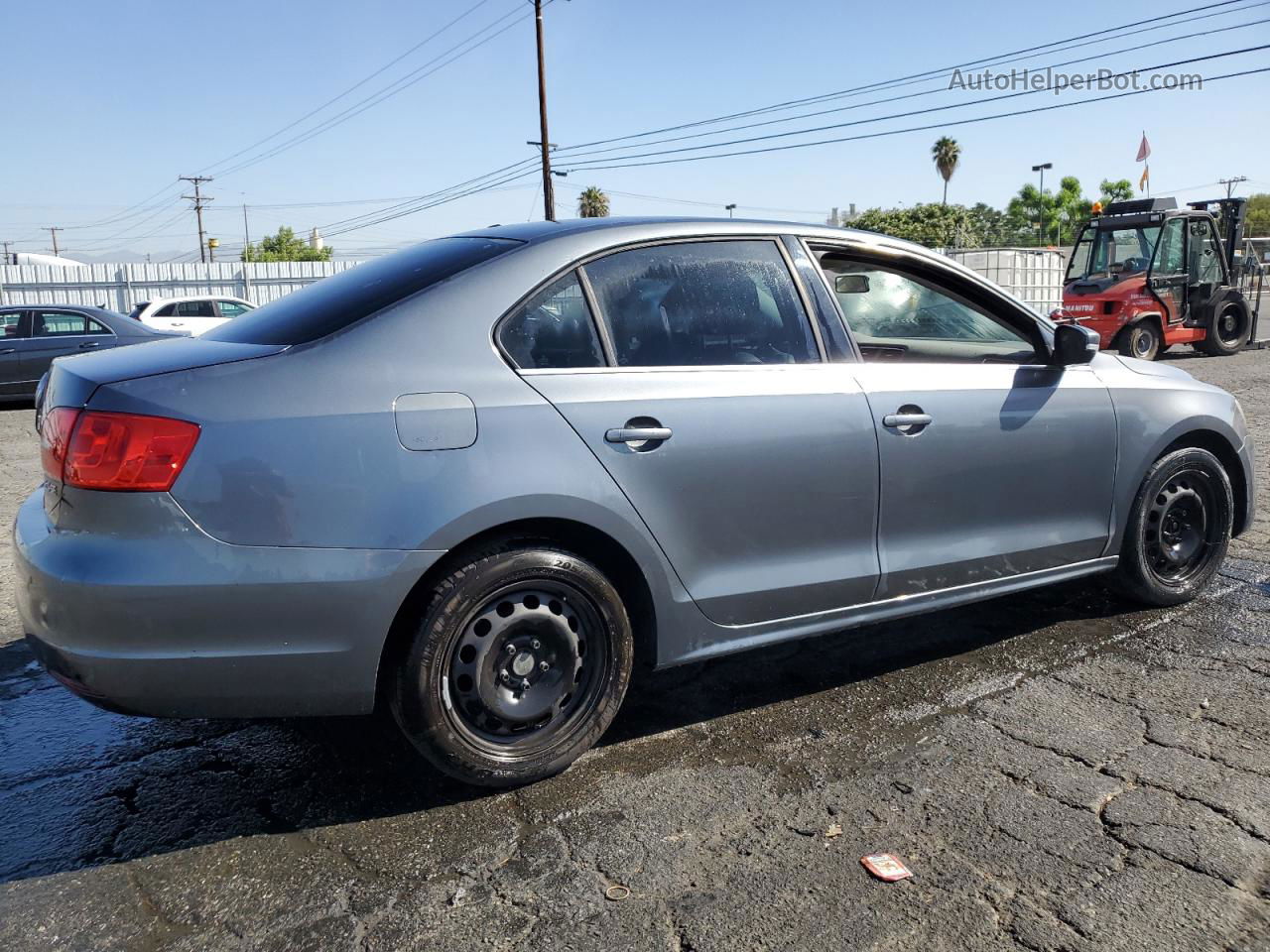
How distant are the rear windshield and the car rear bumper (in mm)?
635

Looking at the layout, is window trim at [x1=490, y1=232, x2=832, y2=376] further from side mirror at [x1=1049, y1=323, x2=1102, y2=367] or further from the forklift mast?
the forklift mast

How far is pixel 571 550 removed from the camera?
2.91 meters

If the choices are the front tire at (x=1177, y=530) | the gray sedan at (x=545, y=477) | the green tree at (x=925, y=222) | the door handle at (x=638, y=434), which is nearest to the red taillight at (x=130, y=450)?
the gray sedan at (x=545, y=477)

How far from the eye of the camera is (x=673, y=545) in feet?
9.86

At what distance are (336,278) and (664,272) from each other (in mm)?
1109

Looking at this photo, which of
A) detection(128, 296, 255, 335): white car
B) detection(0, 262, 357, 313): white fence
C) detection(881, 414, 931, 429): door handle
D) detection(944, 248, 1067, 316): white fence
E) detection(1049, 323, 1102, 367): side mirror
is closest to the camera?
detection(881, 414, 931, 429): door handle

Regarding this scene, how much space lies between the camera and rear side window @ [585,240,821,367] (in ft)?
10.1

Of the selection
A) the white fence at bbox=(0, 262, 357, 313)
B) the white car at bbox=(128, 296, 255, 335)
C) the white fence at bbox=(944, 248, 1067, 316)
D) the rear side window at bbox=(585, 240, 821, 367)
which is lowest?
the rear side window at bbox=(585, 240, 821, 367)

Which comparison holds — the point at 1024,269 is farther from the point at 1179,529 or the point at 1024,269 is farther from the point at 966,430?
the point at 966,430

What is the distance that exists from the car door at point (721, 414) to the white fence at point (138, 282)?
3179cm

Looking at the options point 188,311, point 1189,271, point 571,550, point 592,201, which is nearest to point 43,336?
point 188,311

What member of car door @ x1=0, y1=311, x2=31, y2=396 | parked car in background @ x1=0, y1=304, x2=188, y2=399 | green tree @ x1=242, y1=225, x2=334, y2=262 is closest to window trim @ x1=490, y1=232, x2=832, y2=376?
parked car in background @ x1=0, y1=304, x2=188, y2=399

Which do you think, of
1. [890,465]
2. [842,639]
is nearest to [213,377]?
[890,465]

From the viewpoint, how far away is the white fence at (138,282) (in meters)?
A: 32.8
